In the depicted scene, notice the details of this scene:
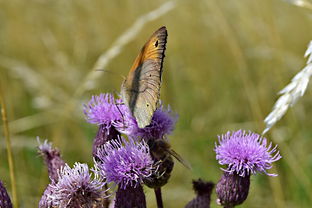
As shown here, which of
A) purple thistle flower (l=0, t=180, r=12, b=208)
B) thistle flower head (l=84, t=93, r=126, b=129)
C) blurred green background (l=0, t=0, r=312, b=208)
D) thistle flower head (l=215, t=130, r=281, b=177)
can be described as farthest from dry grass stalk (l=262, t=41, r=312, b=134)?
blurred green background (l=0, t=0, r=312, b=208)

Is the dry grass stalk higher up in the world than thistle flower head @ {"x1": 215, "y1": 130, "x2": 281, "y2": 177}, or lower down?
higher up

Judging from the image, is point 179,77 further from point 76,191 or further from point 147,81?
point 76,191

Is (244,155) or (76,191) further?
(244,155)

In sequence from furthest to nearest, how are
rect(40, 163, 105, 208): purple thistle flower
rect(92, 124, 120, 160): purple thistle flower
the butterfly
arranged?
rect(92, 124, 120, 160): purple thistle flower < the butterfly < rect(40, 163, 105, 208): purple thistle flower

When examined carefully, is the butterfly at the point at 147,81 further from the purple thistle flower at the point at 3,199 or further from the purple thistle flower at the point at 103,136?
the purple thistle flower at the point at 3,199

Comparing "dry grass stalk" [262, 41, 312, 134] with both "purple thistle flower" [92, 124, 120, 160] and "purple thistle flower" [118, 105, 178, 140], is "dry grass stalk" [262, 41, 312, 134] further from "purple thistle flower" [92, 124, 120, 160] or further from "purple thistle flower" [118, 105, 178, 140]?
"purple thistle flower" [92, 124, 120, 160]

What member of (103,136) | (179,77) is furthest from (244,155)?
(179,77)
